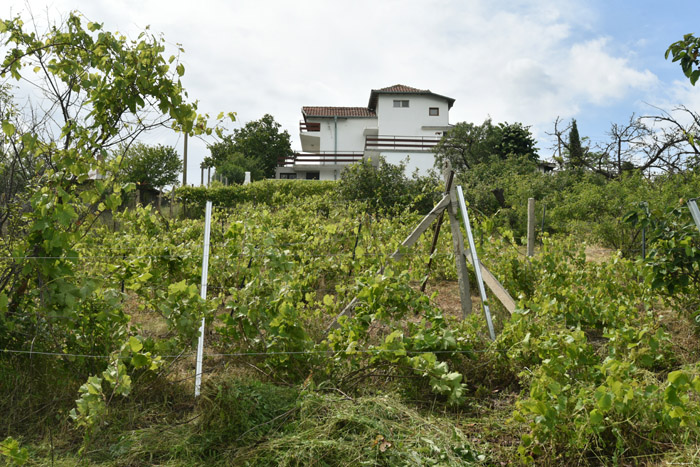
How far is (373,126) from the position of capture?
35.5m

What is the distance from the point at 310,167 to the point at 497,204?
1982 cm

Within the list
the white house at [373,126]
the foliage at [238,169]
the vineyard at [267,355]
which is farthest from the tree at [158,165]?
the vineyard at [267,355]

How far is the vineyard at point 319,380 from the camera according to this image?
2746mm

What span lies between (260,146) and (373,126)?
870 centimetres

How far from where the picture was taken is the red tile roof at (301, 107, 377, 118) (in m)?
35.8

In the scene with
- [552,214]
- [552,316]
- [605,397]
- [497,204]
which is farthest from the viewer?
[497,204]

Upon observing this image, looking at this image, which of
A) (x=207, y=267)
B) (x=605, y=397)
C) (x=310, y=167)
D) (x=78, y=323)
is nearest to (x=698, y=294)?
(x=605, y=397)

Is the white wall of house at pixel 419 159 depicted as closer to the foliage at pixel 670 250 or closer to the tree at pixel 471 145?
the tree at pixel 471 145

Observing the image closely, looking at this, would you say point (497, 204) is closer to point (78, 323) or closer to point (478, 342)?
point (478, 342)

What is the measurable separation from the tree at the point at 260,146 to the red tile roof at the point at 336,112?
12.4 ft

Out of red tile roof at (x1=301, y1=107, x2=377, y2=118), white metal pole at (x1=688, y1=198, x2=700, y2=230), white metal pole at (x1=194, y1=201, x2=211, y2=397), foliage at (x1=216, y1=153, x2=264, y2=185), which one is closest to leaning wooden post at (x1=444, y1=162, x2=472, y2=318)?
white metal pole at (x1=688, y1=198, x2=700, y2=230)

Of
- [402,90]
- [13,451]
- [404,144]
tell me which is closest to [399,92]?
[402,90]

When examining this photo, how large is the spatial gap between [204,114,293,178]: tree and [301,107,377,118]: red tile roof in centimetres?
378

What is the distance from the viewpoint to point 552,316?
4.21 m
